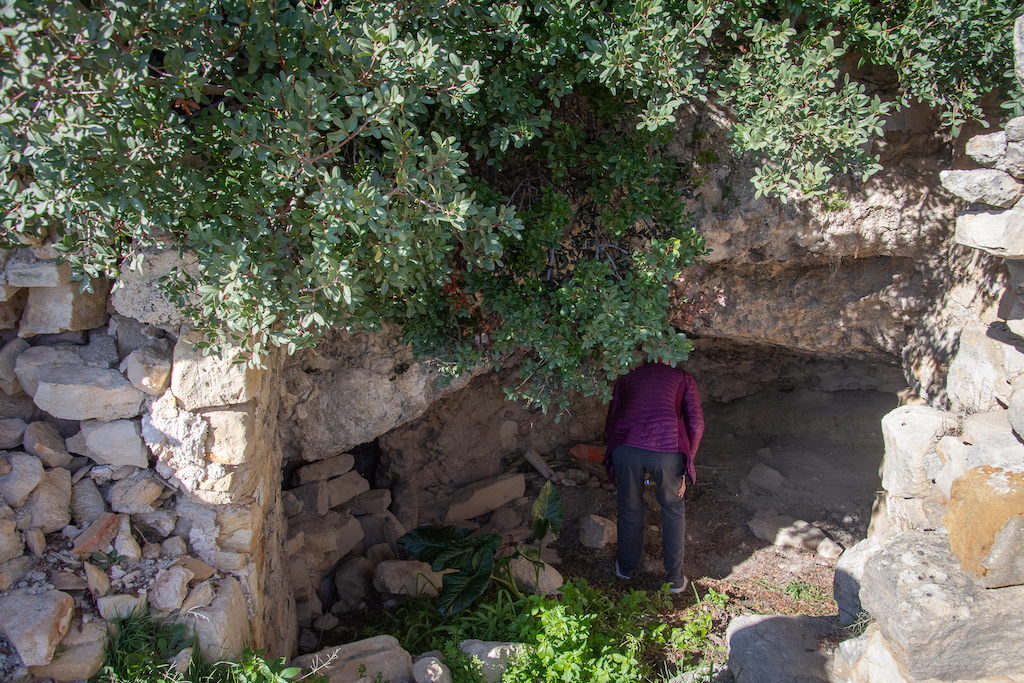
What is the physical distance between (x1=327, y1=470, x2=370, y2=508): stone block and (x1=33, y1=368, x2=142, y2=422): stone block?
1847 millimetres

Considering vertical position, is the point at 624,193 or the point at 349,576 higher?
the point at 624,193

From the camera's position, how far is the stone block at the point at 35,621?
218 centimetres

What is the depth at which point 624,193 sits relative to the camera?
3.22 meters

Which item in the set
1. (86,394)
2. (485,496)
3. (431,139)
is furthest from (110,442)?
(485,496)

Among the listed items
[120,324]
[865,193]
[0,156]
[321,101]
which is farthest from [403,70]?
[865,193]

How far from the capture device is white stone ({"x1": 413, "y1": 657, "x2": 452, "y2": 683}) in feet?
9.30

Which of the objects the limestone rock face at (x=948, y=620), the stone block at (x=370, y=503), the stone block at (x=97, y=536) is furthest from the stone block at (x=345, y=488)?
the limestone rock face at (x=948, y=620)

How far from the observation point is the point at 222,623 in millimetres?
2582

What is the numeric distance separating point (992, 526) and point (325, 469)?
11.9ft

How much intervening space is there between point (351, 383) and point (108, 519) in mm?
1372

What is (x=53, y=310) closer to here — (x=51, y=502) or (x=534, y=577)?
(x=51, y=502)

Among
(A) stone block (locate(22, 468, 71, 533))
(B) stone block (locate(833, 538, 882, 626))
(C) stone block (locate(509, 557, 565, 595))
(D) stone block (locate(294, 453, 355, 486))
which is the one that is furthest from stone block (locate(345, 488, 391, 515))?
(B) stone block (locate(833, 538, 882, 626))

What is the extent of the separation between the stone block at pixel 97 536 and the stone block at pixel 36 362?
0.60m

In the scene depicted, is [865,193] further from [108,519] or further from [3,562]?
[3,562]
